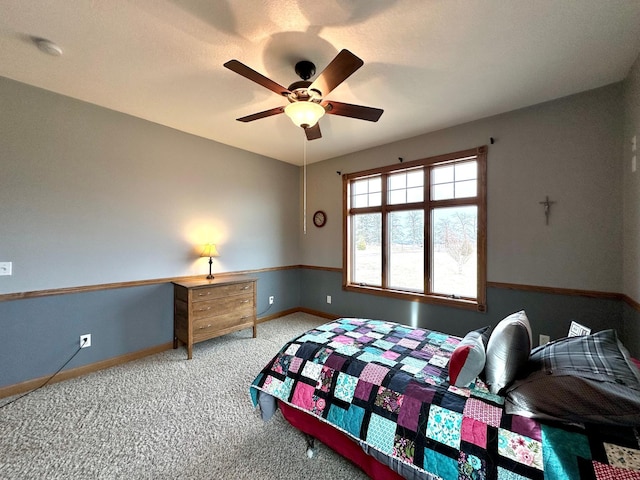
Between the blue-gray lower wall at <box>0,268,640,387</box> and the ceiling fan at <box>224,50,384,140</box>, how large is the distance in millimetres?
2413

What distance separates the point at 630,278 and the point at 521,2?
7.38 ft

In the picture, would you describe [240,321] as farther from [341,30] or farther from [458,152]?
[458,152]

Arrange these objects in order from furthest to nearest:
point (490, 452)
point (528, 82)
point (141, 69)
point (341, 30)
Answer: point (528, 82) < point (141, 69) < point (341, 30) < point (490, 452)

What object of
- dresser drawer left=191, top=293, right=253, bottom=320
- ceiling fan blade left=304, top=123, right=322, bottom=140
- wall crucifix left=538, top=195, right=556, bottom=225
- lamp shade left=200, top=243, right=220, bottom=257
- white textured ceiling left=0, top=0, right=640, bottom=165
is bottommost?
dresser drawer left=191, top=293, right=253, bottom=320

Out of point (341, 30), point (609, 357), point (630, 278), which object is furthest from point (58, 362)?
point (630, 278)

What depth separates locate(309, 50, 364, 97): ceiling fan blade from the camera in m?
1.50

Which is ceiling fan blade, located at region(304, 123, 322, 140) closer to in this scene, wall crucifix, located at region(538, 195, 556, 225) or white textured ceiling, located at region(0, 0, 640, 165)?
white textured ceiling, located at region(0, 0, 640, 165)

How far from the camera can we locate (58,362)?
8.23 feet

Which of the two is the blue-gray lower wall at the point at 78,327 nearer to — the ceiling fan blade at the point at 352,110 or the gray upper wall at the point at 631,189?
the ceiling fan blade at the point at 352,110

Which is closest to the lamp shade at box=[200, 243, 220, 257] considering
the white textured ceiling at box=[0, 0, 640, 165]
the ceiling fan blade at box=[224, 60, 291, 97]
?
the white textured ceiling at box=[0, 0, 640, 165]

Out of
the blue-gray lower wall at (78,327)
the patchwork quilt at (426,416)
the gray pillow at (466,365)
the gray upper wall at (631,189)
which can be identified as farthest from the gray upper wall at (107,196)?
the gray upper wall at (631,189)

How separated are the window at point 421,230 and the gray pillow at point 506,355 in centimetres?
178

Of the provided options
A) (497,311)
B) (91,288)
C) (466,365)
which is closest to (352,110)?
(466,365)

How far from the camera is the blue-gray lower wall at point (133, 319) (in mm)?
2320
